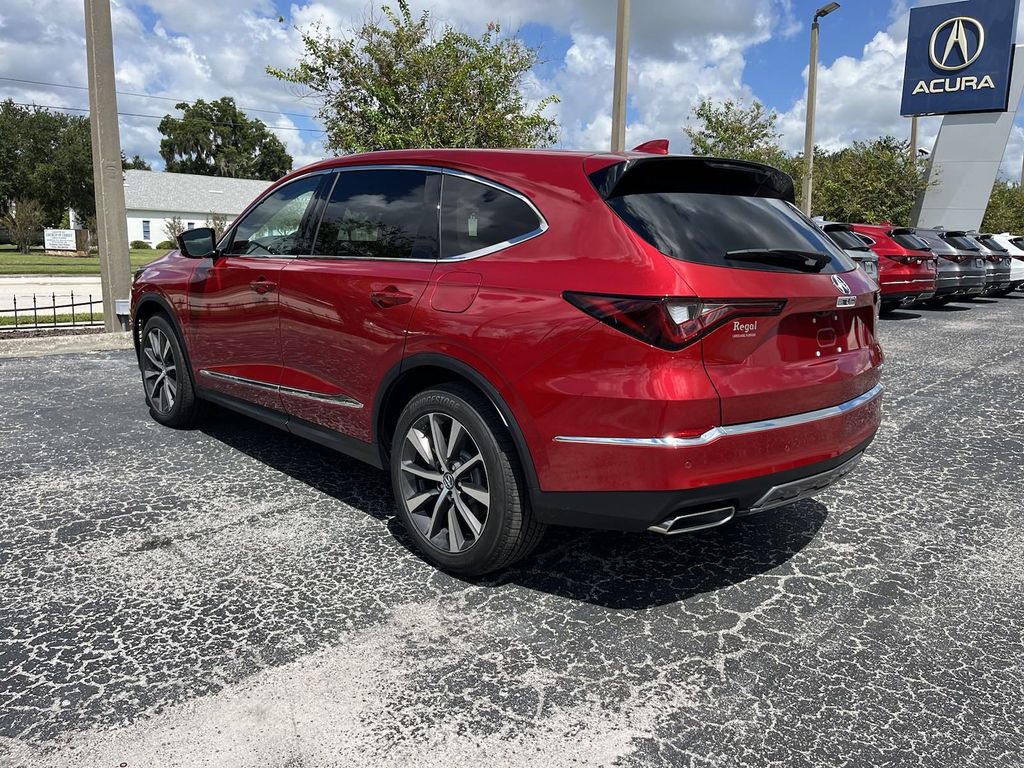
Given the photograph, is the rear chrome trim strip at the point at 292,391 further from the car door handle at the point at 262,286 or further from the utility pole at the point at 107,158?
the utility pole at the point at 107,158

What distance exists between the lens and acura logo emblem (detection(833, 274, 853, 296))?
308 centimetres

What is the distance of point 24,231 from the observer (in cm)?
4931

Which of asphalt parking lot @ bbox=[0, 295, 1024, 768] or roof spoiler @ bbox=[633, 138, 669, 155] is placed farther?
roof spoiler @ bbox=[633, 138, 669, 155]

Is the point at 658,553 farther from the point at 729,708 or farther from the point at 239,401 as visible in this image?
the point at 239,401

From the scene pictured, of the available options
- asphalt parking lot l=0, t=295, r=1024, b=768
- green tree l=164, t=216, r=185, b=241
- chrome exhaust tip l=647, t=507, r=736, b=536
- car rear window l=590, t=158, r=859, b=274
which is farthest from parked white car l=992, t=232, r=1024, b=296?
green tree l=164, t=216, r=185, b=241

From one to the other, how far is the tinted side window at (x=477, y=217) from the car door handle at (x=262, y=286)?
4.22ft

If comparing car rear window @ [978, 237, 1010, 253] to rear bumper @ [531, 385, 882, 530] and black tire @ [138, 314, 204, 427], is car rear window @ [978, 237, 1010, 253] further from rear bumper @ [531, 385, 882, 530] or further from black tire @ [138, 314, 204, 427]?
black tire @ [138, 314, 204, 427]

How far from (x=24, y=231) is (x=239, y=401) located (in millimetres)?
53890

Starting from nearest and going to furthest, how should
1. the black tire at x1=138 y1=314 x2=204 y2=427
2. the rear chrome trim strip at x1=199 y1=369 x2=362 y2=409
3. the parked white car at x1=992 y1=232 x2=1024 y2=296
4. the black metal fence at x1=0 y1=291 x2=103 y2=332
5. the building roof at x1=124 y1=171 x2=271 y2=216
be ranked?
the rear chrome trim strip at x1=199 y1=369 x2=362 y2=409 < the black tire at x1=138 y1=314 x2=204 y2=427 < the black metal fence at x1=0 y1=291 x2=103 y2=332 < the parked white car at x1=992 y1=232 x2=1024 y2=296 < the building roof at x1=124 y1=171 x2=271 y2=216

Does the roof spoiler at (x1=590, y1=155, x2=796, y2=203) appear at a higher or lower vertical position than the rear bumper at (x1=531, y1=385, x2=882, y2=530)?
higher

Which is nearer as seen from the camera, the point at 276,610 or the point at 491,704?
the point at 491,704

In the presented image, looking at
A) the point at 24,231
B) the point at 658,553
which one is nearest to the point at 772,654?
the point at 658,553

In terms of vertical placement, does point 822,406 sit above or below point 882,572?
above

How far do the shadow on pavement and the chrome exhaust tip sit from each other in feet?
1.56
